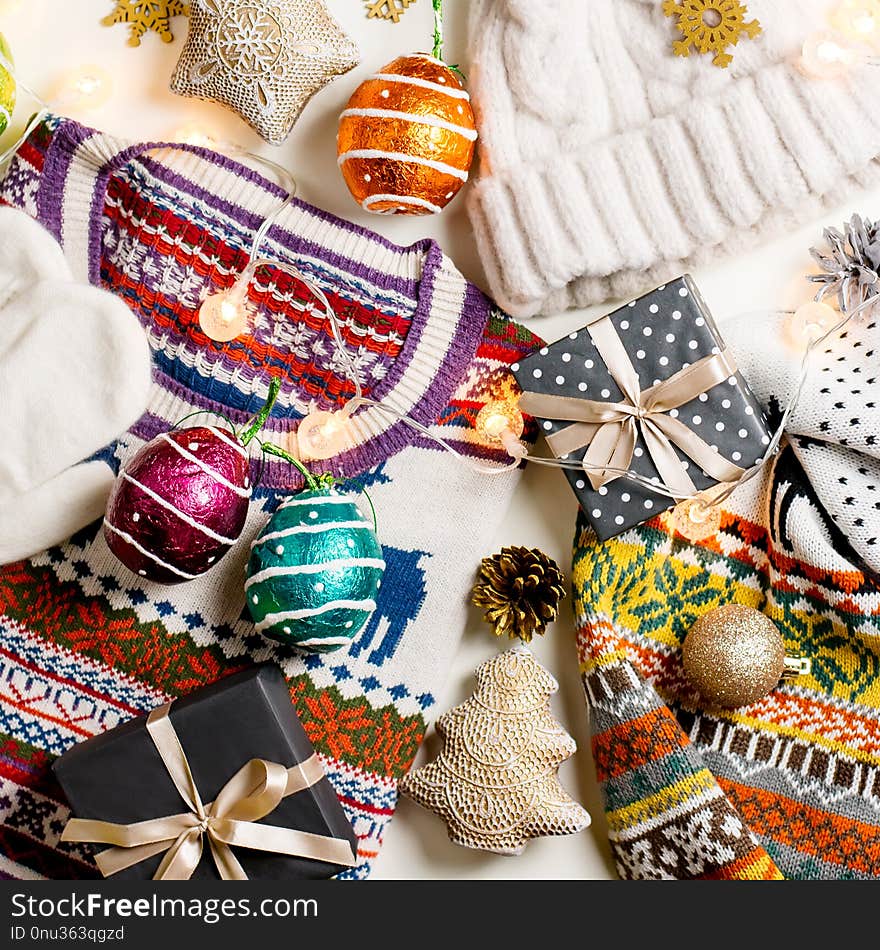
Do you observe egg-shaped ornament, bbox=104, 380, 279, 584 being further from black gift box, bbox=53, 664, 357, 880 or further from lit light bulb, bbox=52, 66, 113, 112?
lit light bulb, bbox=52, 66, 113, 112

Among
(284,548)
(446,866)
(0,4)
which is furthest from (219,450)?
(0,4)

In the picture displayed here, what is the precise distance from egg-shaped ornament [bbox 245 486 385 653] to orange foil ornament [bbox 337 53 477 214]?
0.36 metres

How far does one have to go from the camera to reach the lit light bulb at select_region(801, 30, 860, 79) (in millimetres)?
1040

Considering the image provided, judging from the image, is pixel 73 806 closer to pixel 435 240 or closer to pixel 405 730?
pixel 405 730

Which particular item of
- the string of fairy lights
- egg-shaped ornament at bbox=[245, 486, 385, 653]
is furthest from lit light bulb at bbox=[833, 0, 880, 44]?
egg-shaped ornament at bbox=[245, 486, 385, 653]

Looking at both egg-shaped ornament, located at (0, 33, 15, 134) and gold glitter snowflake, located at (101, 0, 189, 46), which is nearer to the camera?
egg-shaped ornament, located at (0, 33, 15, 134)

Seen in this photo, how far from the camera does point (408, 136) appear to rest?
100 centimetres

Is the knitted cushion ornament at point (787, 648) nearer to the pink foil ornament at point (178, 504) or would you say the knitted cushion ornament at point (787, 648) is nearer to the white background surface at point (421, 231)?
the white background surface at point (421, 231)

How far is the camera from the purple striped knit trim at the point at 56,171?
1113 mm

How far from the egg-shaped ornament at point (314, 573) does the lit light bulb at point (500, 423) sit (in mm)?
215

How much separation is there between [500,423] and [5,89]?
2.34 feet

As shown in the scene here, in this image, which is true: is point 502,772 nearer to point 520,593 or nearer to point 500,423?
point 520,593

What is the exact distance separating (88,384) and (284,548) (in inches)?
12.8

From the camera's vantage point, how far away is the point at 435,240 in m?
1.17
